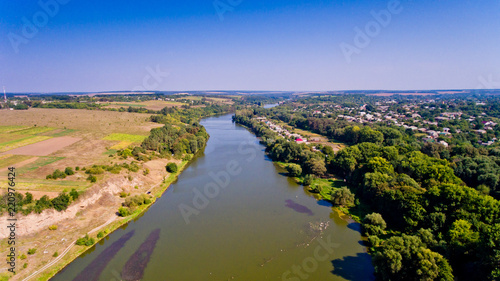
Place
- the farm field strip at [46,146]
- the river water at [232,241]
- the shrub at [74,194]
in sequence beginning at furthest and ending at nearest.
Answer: the farm field strip at [46,146], the shrub at [74,194], the river water at [232,241]

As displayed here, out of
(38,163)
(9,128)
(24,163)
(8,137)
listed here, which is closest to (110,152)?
(38,163)

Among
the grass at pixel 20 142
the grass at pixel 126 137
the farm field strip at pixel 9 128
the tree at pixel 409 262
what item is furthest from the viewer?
the farm field strip at pixel 9 128

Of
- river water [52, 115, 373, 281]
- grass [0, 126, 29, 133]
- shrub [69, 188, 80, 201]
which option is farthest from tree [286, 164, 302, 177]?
grass [0, 126, 29, 133]

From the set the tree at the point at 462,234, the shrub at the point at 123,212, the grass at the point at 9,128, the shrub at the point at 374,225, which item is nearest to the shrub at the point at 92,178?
the shrub at the point at 123,212

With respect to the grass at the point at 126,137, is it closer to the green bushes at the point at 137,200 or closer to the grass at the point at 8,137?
the grass at the point at 8,137

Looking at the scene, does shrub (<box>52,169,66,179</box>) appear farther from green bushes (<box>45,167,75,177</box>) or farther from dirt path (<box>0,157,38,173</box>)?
dirt path (<box>0,157,38,173</box>)

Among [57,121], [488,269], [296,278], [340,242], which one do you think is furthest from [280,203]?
[57,121]
